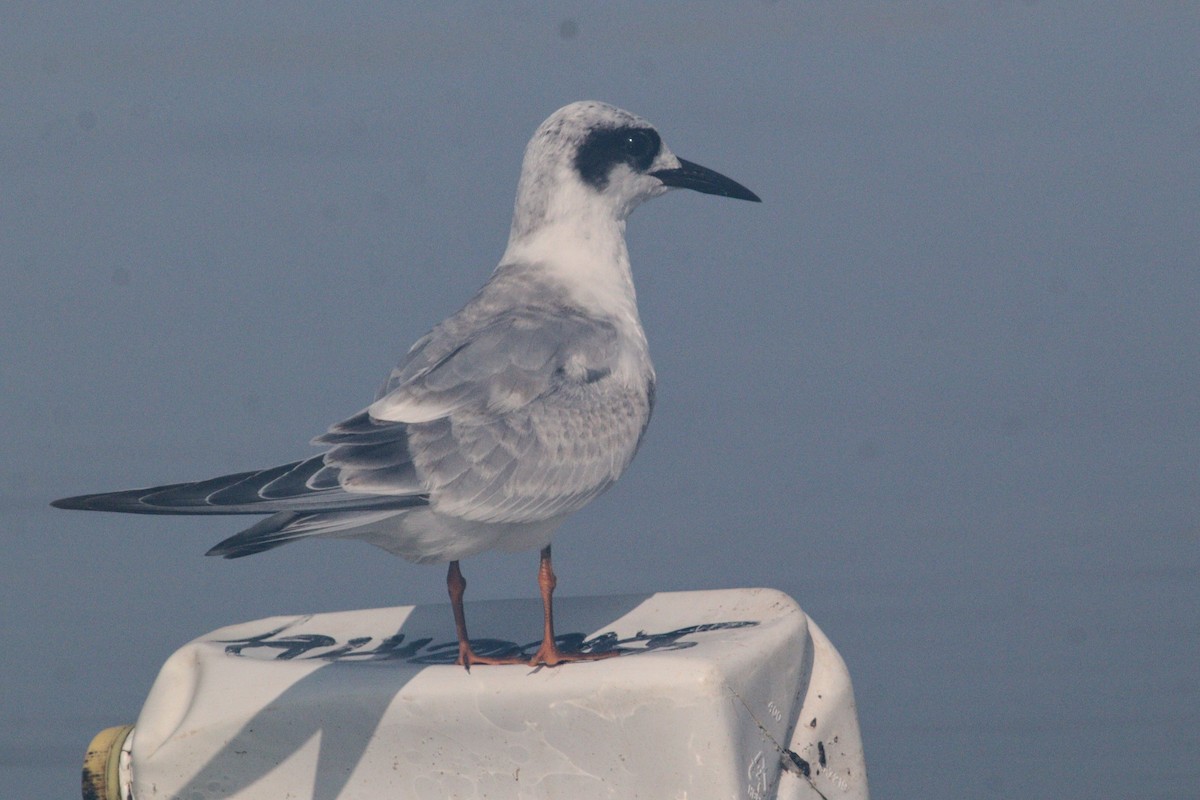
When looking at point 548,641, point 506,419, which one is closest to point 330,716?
point 548,641

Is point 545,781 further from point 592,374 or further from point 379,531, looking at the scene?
point 592,374

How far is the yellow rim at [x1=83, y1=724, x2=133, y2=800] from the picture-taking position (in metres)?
5.64

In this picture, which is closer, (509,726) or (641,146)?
(509,726)

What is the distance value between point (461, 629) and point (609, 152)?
80.2 inches

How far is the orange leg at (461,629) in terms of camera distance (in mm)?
5426

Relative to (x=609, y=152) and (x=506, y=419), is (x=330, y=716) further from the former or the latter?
(x=609, y=152)

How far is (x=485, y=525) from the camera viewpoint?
17.6 ft

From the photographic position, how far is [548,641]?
17.6ft

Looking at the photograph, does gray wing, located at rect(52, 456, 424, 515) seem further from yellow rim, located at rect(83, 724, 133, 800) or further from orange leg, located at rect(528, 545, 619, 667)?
yellow rim, located at rect(83, 724, 133, 800)

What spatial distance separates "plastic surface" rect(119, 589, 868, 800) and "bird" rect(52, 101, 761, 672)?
27cm

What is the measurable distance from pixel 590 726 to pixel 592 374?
1333 millimetres

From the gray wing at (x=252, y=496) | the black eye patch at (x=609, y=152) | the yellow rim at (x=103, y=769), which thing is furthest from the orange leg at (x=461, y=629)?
the black eye patch at (x=609, y=152)

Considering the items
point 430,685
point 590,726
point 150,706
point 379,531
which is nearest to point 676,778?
point 590,726

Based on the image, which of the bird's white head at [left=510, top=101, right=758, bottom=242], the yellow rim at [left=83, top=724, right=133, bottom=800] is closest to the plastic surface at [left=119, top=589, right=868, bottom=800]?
the yellow rim at [left=83, top=724, right=133, bottom=800]
